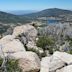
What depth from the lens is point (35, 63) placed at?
14.4m

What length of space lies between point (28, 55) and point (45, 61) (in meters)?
1.84

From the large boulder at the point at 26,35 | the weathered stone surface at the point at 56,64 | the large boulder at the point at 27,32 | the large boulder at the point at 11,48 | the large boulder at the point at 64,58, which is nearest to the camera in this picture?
the weathered stone surface at the point at 56,64

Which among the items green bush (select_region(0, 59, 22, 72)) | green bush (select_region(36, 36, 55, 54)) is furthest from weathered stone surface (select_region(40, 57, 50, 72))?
green bush (select_region(36, 36, 55, 54))

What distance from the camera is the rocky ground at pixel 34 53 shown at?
14.0 m

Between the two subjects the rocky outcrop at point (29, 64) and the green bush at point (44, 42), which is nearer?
the rocky outcrop at point (29, 64)

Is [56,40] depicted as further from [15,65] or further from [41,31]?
[15,65]

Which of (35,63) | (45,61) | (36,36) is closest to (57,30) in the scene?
(36,36)

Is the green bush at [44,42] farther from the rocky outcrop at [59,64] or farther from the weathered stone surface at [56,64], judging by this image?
the weathered stone surface at [56,64]

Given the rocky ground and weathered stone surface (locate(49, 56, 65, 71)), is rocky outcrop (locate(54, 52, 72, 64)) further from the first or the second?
weathered stone surface (locate(49, 56, 65, 71))

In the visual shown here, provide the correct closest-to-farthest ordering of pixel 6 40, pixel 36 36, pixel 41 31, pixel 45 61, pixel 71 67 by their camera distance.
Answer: pixel 71 67 → pixel 45 61 → pixel 6 40 → pixel 36 36 → pixel 41 31

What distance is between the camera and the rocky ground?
14.0m

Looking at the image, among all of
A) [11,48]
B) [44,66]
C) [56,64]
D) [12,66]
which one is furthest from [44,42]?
[12,66]

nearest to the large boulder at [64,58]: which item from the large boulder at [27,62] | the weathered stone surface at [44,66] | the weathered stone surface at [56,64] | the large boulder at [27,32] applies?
the weathered stone surface at [56,64]

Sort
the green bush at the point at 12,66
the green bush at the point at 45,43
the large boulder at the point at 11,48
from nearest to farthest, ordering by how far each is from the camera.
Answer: the green bush at the point at 12,66, the large boulder at the point at 11,48, the green bush at the point at 45,43
